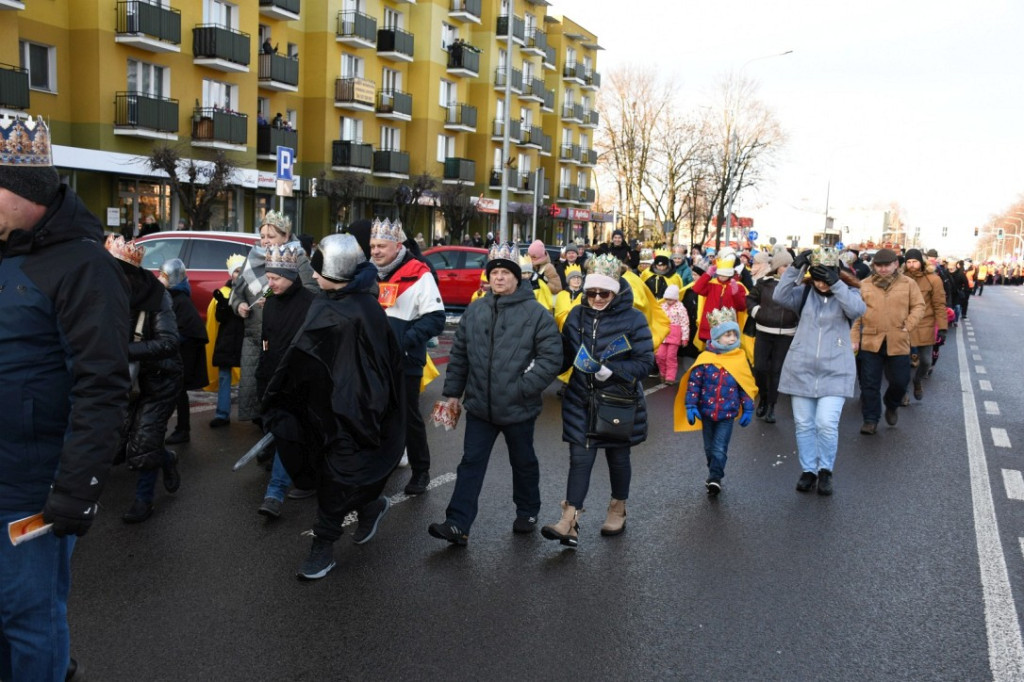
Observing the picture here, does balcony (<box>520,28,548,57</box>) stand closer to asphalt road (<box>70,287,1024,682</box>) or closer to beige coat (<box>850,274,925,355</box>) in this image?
beige coat (<box>850,274,925,355</box>)

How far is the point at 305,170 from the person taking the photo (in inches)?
1640

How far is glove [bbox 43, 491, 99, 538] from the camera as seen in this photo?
2.82 meters

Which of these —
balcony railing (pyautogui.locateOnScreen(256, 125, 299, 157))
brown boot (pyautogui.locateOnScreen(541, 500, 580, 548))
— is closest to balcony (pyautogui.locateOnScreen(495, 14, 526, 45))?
balcony railing (pyautogui.locateOnScreen(256, 125, 299, 157))

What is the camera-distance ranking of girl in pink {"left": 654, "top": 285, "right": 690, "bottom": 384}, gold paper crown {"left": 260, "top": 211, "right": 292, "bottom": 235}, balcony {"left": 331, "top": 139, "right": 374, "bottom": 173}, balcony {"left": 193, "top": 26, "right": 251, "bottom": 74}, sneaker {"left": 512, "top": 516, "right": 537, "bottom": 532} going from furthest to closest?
balcony {"left": 331, "top": 139, "right": 374, "bottom": 173} < balcony {"left": 193, "top": 26, "right": 251, "bottom": 74} < girl in pink {"left": 654, "top": 285, "right": 690, "bottom": 384} < gold paper crown {"left": 260, "top": 211, "right": 292, "bottom": 235} < sneaker {"left": 512, "top": 516, "right": 537, "bottom": 532}

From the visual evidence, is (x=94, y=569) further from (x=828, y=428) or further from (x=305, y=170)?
(x=305, y=170)

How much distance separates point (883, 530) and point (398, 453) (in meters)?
3.41

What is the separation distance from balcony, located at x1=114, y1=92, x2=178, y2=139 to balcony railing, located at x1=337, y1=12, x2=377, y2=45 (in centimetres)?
1319

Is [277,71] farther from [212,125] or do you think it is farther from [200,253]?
[200,253]

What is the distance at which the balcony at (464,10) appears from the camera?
49594mm

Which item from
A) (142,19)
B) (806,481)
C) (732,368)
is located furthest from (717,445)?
(142,19)

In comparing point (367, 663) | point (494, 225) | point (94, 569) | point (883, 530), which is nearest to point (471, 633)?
point (367, 663)

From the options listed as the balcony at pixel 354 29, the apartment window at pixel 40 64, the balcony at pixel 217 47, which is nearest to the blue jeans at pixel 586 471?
the apartment window at pixel 40 64

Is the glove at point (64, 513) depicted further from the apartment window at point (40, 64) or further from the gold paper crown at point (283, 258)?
the apartment window at point (40, 64)

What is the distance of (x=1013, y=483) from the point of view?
790 cm
